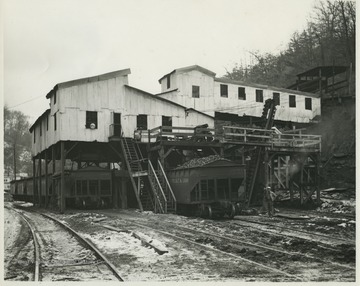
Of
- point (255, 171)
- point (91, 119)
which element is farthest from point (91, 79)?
point (255, 171)

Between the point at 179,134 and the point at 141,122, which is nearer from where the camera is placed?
the point at 179,134

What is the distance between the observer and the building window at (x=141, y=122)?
1072 inches

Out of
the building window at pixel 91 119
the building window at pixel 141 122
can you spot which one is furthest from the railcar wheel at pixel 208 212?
the building window at pixel 91 119

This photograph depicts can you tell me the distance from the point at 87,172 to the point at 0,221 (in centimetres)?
1763

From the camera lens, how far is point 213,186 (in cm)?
1919

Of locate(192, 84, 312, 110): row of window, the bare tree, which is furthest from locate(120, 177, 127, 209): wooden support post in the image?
locate(192, 84, 312, 110): row of window

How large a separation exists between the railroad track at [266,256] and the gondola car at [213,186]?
525 cm

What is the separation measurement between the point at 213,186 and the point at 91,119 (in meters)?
10.2

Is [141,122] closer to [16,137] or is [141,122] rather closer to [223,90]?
[16,137]

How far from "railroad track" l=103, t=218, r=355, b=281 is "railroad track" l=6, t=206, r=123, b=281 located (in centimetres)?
285

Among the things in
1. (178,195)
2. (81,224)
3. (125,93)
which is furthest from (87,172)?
(81,224)

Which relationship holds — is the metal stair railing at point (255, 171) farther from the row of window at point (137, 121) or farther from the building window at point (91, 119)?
the building window at point (91, 119)

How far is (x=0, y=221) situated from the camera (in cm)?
917

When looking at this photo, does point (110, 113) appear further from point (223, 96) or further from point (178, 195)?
point (223, 96)
